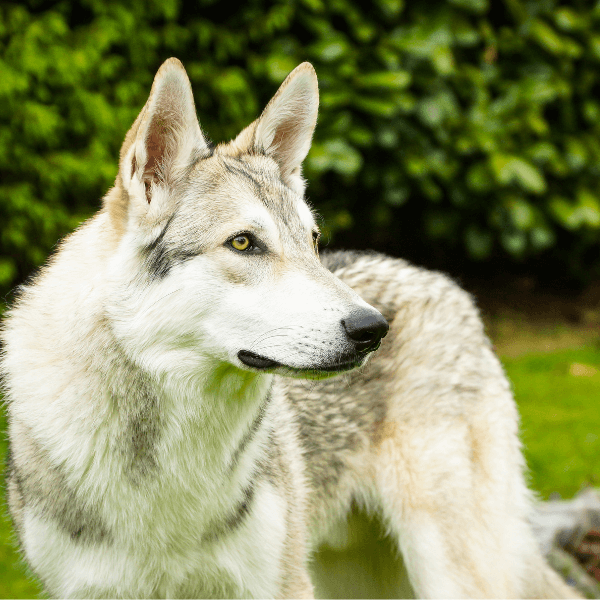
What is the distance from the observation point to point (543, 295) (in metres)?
8.49

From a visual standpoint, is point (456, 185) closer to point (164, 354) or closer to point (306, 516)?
point (306, 516)

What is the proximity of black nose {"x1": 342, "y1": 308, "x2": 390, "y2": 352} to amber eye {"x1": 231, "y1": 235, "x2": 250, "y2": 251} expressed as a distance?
0.42 meters

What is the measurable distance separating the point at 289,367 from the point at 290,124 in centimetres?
110

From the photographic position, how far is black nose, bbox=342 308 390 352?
210 cm

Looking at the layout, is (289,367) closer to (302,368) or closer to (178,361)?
(302,368)

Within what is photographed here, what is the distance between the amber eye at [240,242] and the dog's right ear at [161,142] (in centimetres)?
26

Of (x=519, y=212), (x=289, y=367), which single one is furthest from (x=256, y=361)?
(x=519, y=212)

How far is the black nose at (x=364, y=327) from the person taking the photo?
6.88ft

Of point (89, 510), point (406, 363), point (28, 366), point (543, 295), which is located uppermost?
point (28, 366)

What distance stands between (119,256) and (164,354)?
0.36m

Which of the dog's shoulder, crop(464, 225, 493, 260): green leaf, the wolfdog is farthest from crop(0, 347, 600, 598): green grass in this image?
crop(464, 225, 493, 260): green leaf

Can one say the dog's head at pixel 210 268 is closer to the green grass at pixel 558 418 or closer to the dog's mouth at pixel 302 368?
the dog's mouth at pixel 302 368

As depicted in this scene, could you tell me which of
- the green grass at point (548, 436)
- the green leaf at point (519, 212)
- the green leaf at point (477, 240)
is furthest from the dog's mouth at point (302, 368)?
the green leaf at point (477, 240)

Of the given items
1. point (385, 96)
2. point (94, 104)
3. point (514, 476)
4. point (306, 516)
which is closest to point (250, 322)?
point (306, 516)
